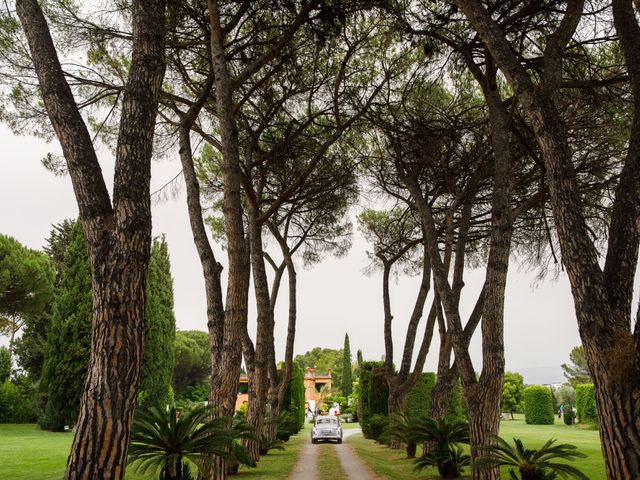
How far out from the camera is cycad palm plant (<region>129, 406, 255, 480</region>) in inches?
249

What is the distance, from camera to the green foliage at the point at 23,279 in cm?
2389

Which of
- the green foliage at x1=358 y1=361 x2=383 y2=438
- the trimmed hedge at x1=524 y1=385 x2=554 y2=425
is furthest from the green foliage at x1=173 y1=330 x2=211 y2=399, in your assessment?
the trimmed hedge at x1=524 y1=385 x2=554 y2=425

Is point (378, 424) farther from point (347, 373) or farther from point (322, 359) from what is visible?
point (322, 359)

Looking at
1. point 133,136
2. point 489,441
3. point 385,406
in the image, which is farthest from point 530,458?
point 385,406

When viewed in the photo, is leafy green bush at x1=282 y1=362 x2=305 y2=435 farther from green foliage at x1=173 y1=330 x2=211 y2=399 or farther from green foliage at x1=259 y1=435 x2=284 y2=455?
green foliage at x1=173 y1=330 x2=211 y2=399

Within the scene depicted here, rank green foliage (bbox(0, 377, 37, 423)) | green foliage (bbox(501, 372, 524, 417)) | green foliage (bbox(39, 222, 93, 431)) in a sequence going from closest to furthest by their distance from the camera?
green foliage (bbox(39, 222, 93, 431))
green foliage (bbox(0, 377, 37, 423))
green foliage (bbox(501, 372, 524, 417))

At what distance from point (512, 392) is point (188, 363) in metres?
25.9

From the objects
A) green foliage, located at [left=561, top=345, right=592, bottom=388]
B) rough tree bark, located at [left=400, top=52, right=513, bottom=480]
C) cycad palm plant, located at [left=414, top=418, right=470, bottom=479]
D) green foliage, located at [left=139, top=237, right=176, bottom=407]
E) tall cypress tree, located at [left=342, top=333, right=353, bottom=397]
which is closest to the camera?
rough tree bark, located at [left=400, top=52, right=513, bottom=480]

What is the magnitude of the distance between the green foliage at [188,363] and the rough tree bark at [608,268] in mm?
40000

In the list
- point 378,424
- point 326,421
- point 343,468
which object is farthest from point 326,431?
point 343,468

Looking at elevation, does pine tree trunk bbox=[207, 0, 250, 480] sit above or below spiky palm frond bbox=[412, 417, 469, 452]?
above

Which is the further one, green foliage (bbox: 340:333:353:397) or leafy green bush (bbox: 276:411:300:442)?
green foliage (bbox: 340:333:353:397)

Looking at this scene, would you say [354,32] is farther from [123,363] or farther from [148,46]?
[123,363]

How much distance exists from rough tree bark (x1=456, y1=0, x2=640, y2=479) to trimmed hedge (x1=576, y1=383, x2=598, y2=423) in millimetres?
26134
